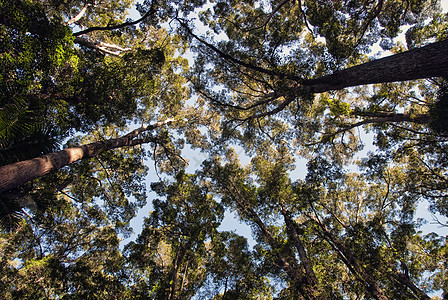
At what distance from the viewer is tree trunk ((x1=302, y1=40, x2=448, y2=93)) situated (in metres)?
4.12

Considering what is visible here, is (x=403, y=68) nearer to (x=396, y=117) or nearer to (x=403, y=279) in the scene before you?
(x=396, y=117)

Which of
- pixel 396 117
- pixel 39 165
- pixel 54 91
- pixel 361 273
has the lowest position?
pixel 39 165

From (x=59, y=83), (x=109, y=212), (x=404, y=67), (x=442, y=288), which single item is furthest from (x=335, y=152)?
(x=59, y=83)

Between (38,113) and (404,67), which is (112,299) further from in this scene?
(404,67)

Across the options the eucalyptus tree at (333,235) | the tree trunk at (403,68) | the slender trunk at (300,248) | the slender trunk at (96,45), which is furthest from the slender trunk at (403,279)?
the slender trunk at (96,45)

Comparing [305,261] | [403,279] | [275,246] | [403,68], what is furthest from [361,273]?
[403,68]

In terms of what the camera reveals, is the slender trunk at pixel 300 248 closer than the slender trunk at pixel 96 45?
Yes

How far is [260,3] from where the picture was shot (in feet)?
35.4

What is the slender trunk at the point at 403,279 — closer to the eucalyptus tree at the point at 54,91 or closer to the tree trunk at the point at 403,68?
the tree trunk at the point at 403,68

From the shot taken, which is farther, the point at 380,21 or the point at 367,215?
the point at 367,215

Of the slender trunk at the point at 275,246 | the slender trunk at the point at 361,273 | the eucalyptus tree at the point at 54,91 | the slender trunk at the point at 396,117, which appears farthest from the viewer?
the slender trunk at the point at 396,117

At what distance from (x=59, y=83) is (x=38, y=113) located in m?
1.45

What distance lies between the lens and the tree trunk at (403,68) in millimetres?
4117

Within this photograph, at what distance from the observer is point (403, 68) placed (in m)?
4.63
